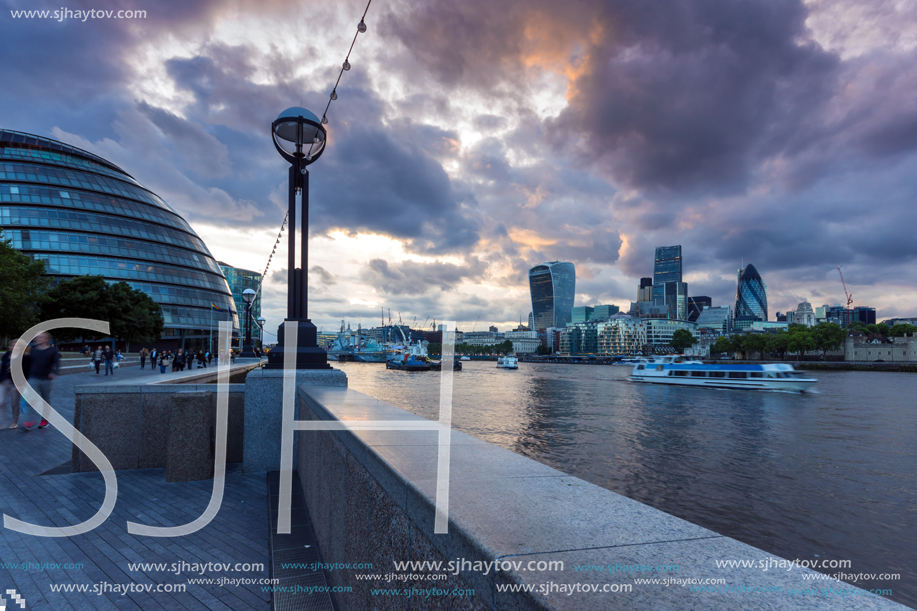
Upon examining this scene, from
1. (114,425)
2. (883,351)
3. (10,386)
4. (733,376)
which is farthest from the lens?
(883,351)

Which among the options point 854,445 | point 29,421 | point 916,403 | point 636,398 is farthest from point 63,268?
point 916,403

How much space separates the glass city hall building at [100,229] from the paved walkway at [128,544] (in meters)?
56.1

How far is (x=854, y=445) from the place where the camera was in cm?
1889

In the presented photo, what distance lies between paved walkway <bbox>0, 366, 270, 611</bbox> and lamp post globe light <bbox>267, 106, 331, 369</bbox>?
215 centimetres

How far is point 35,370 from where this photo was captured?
8.74 m

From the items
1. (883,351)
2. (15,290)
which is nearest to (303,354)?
(15,290)

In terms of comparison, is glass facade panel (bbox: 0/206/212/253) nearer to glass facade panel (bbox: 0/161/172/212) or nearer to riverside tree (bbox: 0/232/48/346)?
glass facade panel (bbox: 0/161/172/212)

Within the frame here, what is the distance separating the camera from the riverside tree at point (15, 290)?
91.0 feet

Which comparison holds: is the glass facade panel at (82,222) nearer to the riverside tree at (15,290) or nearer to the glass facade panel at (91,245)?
the glass facade panel at (91,245)

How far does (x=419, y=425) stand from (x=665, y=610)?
2711 mm

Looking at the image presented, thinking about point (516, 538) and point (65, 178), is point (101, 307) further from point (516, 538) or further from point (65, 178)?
point (516, 538)

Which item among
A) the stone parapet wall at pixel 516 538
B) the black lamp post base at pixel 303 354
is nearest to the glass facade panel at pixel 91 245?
the black lamp post base at pixel 303 354

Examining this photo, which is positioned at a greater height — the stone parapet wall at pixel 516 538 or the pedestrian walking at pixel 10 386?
the stone parapet wall at pixel 516 538

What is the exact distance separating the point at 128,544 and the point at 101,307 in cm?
5015
